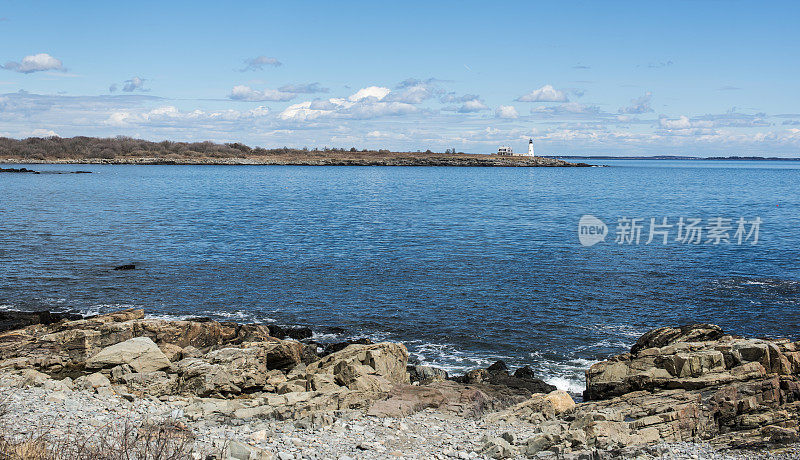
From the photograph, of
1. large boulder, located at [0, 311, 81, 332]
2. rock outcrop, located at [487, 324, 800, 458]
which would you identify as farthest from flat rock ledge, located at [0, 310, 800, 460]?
large boulder, located at [0, 311, 81, 332]

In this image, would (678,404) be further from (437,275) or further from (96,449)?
(437,275)

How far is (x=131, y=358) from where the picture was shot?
1550 cm

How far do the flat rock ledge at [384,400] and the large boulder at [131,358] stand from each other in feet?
0.10

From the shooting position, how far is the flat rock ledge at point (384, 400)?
11.2 m

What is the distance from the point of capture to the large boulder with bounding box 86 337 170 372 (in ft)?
50.5

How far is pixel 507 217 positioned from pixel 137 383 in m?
45.1

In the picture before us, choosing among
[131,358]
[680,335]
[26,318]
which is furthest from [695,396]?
[26,318]

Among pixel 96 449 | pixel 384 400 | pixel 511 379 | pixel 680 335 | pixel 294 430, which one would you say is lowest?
pixel 511 379

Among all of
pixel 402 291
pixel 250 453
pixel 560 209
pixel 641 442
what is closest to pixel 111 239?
pixel 402 291

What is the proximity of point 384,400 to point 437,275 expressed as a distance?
1655 centimetres

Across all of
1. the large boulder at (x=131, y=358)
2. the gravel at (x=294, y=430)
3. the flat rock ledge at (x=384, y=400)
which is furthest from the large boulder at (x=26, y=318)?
the gravel at (x=294, y=430)

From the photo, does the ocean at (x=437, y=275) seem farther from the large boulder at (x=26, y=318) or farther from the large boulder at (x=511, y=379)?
the large boulder at (x=26, y=318)

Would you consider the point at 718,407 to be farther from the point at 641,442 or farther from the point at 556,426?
the point at 556,426

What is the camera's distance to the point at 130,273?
30531 mm
